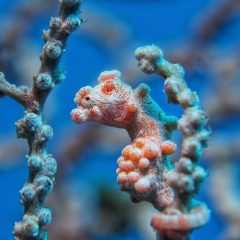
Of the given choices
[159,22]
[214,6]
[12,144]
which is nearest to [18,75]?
[12,144]

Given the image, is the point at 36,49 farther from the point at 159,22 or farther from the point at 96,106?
the point at 96,106

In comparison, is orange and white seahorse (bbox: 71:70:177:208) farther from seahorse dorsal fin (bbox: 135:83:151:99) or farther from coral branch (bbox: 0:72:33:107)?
coral branch (bbox: 0:72:33:107)

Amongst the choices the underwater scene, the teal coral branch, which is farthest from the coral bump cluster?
the teal coral branch

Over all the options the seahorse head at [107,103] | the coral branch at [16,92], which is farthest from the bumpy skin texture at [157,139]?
the coral branch at [16,92]

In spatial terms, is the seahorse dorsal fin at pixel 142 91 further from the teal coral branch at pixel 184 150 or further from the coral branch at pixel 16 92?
the coral branch at pixel 16 92

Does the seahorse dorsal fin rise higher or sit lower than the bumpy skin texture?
higher

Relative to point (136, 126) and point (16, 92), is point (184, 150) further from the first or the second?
point (16, 92)

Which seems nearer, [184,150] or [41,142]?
[184,150]

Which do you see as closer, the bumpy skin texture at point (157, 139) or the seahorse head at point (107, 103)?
the bumpy skin texture at point (157, 139)

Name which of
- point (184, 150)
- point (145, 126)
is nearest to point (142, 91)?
point (145, 126)
